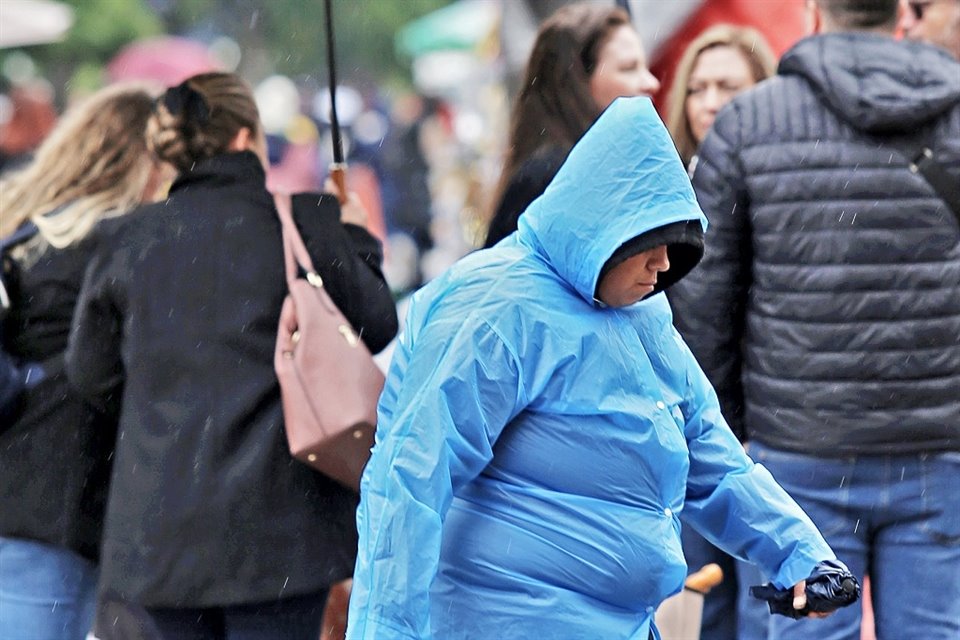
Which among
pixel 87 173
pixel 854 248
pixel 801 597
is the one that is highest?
pixel 87 173

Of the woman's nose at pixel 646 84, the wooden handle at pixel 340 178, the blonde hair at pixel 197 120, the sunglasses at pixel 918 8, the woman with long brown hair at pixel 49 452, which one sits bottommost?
the woman with long brown hair at pixel 49 452

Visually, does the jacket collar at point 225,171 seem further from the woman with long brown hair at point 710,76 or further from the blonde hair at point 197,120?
the woman with long brown hair at point 710,76

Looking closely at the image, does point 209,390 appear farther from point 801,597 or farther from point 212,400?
point 801,597

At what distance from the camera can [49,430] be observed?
4957 mm

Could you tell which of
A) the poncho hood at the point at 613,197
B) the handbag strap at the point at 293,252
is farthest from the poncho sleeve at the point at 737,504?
the handbag strap at the point at 293,252

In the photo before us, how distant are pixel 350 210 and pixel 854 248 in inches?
55.4

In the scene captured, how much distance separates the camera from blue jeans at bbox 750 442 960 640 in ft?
14.5

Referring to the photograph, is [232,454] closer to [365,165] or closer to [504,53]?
[504,53]

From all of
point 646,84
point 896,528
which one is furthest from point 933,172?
point 646,84

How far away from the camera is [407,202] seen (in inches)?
786

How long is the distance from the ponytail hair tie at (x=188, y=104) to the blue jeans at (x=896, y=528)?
181 centimetres

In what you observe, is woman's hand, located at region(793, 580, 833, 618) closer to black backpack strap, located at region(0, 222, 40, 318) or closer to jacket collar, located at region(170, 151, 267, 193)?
jacket collar, located at region(170, 151, 267, 193)

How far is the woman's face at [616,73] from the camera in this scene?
514 cm

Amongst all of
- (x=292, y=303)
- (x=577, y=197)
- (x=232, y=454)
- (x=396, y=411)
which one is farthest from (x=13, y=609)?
(x=577, y=197)
